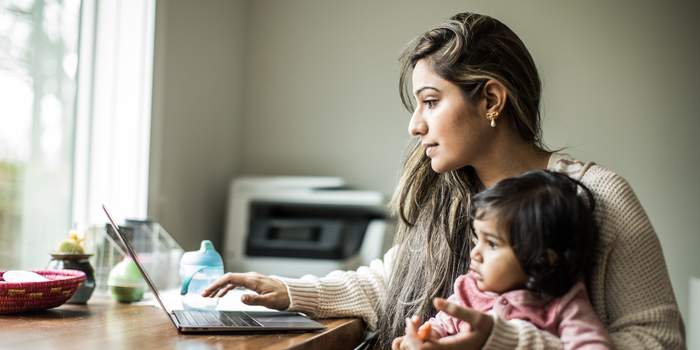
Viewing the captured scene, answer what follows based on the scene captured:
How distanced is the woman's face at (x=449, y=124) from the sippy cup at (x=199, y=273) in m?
0.49

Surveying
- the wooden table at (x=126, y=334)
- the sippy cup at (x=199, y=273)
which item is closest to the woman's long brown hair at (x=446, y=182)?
the wooden table at (x=126, y=334)

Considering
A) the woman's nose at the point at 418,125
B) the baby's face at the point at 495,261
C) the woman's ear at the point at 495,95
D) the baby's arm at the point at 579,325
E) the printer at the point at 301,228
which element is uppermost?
the woman's ear at the point at 495,95

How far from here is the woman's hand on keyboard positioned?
1.04 meters

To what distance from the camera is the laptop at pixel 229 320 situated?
91 centimetres

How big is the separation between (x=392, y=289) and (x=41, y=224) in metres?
1.18

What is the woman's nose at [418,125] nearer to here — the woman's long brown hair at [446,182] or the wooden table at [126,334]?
the woman's long brown hair at [446,182]

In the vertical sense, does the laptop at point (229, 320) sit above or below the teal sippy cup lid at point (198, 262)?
below

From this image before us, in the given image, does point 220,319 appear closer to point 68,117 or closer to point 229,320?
point 229,320

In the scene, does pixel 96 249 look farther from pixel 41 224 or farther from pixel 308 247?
pixel 308 247

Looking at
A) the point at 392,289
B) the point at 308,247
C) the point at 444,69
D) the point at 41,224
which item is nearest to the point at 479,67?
the point at 444,69

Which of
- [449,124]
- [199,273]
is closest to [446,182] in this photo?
[449,124]

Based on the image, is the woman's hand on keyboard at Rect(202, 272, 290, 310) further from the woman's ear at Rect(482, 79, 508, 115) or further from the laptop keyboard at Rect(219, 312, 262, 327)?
the woman's ear at Rect(482, 79, 508, 115)

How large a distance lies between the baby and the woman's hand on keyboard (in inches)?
13.2

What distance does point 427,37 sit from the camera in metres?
1.10
